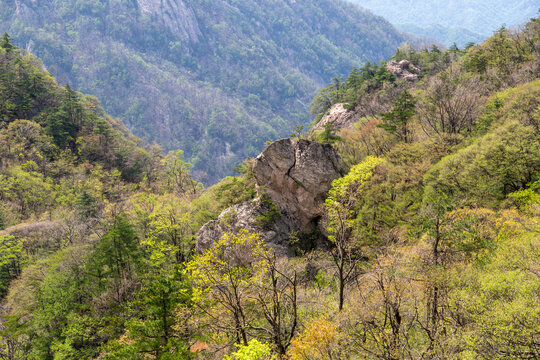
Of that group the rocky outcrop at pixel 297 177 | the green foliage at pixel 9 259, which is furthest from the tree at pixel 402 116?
the green foliage at pixel 9 259

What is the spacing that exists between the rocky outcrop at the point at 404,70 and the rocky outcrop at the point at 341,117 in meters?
15.8

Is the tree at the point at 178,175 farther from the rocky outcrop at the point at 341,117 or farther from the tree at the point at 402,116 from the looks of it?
the tree at the point at 402,116

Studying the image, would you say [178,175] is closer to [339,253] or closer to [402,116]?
[402,116]

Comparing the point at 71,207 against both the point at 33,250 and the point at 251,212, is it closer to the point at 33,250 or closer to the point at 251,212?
the point at 33,250

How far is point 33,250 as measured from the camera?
143 feet

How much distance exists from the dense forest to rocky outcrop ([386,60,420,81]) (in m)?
8.89

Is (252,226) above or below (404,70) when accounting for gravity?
below

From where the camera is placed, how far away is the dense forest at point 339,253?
1520 centimetres

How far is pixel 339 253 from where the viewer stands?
73.6 feet

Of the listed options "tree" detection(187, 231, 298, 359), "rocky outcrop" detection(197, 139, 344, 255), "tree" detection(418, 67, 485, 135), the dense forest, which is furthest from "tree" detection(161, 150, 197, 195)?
"tree" detection(187, 231, 298, 359)

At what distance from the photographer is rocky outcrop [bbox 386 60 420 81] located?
242 ft

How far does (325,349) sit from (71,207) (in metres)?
57.5

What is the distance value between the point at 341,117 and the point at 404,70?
896 inches

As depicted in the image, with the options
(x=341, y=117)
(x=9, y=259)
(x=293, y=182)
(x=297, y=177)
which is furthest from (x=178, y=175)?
(x=341, y=117)
